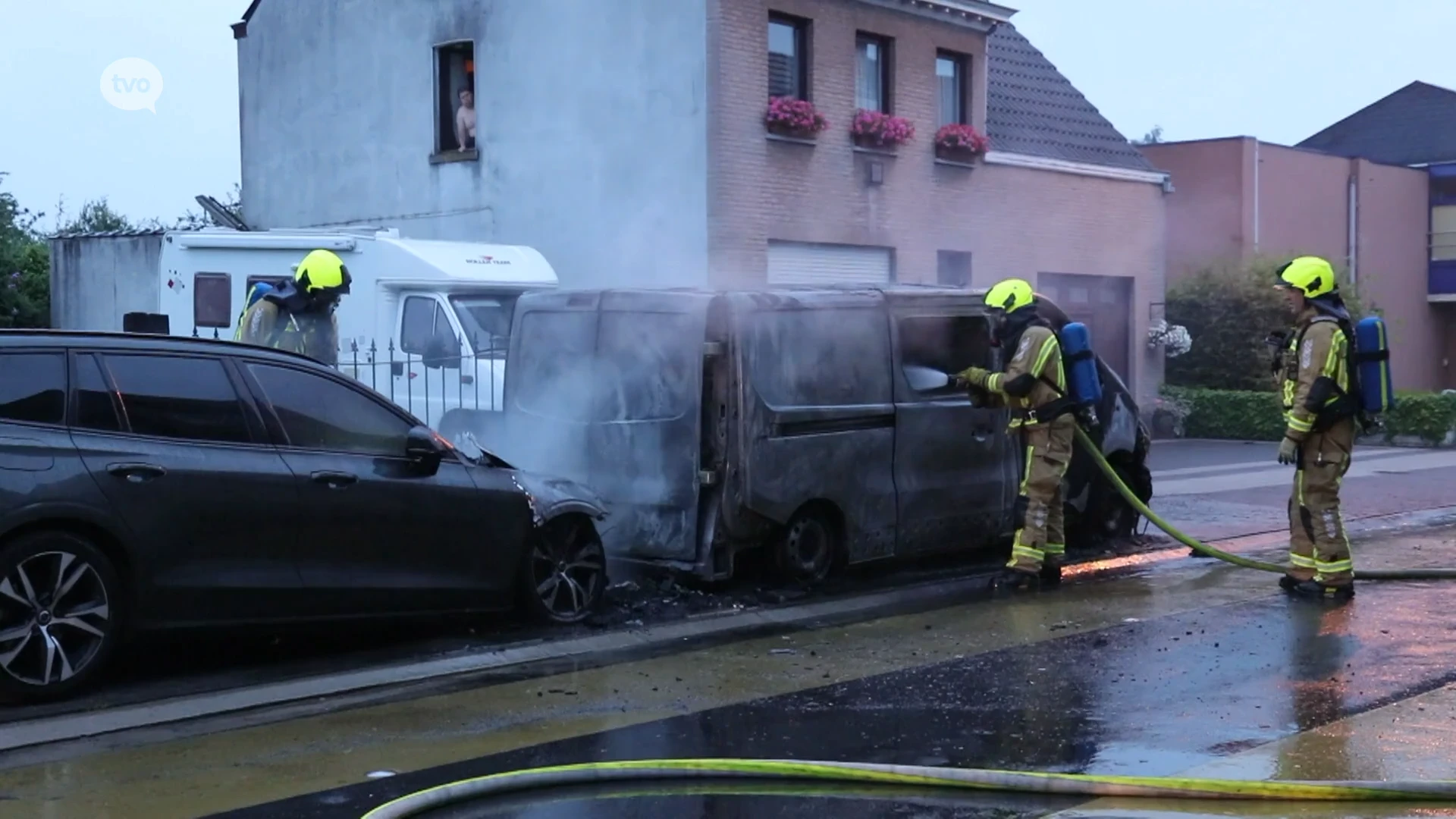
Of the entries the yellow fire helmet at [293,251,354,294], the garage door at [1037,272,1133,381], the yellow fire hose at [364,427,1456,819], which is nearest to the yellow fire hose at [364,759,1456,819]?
the yellow fire hose at [364,427,1456,819]

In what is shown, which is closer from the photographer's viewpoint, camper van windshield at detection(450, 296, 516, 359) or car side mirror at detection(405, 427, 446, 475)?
car side mirror at detection(405, 427, 446, 475)

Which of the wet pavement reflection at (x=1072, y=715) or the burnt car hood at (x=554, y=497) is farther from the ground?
the burnt car hood at (x=554, y=497)

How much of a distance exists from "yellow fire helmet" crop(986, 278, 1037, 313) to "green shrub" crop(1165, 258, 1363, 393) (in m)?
16.2

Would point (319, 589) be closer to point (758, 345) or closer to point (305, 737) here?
point (305, 737)

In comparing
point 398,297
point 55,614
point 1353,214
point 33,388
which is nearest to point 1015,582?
point 55,614

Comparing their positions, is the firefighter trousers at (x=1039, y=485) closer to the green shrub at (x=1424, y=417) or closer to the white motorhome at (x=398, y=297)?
the white motorhome at (x=398, y=297)

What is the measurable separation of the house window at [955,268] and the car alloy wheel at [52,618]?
16.2 meters

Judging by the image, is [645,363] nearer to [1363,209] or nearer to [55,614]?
[55,614]

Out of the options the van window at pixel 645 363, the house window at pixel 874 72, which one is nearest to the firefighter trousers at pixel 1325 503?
the van window at pixel 645 363

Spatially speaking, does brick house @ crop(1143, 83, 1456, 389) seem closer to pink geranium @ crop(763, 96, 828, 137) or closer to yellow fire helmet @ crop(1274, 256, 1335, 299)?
pink geranium @ crop(763, 96, 828, 137)

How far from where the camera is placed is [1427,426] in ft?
75.5

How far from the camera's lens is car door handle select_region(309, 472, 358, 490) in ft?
24.5

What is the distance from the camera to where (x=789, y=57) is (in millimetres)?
19766

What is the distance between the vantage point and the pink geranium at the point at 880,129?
66.3ft
